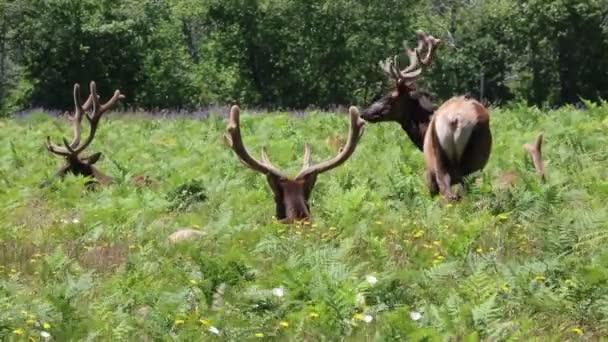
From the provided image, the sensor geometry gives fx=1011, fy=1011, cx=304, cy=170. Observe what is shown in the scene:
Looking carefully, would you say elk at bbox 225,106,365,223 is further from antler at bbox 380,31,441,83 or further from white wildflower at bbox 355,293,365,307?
white wildflower at bbox 355,293,365,307

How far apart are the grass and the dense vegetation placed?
22824 mm

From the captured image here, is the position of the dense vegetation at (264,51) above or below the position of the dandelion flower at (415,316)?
below

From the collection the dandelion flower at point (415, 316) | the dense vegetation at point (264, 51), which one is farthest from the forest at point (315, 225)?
the dense vegetation at point (264, 51)

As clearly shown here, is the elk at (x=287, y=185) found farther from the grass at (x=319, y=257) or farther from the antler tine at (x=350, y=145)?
the grass at (x=319, y=257)

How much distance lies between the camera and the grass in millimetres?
5406

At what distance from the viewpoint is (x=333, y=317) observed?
5457 mm

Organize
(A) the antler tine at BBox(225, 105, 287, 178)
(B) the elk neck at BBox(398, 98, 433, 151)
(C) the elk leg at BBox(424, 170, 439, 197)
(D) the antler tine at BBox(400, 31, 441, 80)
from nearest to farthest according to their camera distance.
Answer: (A) the antler tine at BBox(225, 105, 287, 178) < (C) the elk leg at BBox(424, 170, 439, 197) < (B) the elk neck at BBox(398, 98, 433, 151) < (D) the antler tine at BBox(400, 31, 441, 80)

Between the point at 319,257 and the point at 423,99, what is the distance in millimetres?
4811

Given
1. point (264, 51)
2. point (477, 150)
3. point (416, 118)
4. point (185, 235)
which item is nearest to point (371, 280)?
point (185, 235)

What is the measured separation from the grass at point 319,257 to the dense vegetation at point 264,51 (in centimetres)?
2282

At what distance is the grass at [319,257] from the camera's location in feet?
17.7

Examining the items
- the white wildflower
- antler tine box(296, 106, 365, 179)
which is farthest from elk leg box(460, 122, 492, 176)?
the white wildflower

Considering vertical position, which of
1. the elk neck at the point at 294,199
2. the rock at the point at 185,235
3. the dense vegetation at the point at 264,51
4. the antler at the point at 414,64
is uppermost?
the antler at the point at 414,64

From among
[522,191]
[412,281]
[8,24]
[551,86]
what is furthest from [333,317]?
[551,86]
